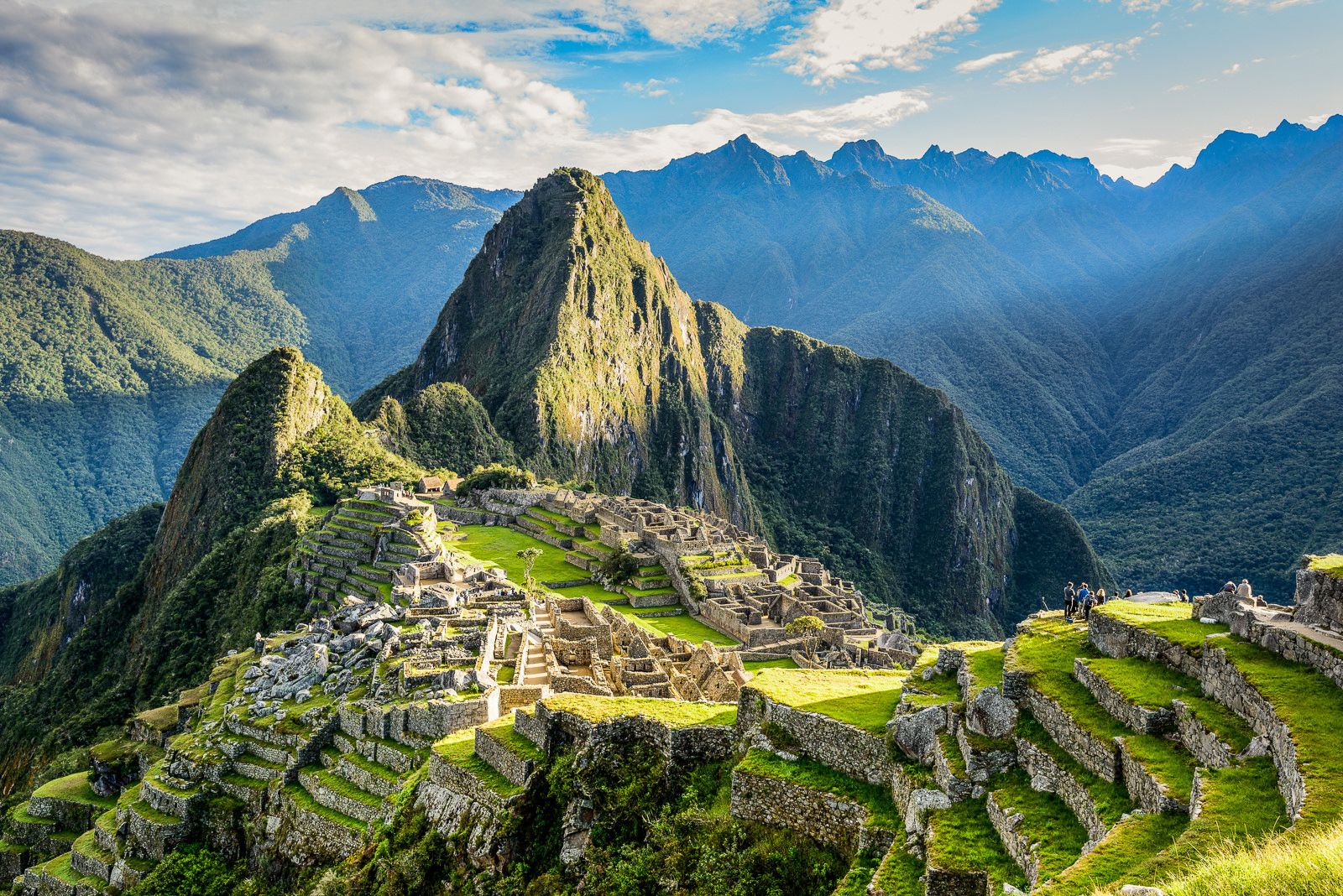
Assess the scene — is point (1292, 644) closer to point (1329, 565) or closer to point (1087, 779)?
point (1329, 565)

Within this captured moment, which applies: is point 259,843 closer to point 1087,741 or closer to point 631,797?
point 631,797

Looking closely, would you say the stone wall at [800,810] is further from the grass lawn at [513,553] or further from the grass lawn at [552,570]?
the grass lawn at [513,553]

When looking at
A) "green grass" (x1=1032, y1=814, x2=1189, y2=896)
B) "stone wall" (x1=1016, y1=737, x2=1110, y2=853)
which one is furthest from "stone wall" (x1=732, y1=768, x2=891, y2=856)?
"green grass" (x1=1032, y1=814, x2=1189, y2=896)

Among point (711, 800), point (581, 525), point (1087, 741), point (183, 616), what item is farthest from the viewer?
point (581, 525)

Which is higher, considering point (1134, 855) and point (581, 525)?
point (1134, 855)

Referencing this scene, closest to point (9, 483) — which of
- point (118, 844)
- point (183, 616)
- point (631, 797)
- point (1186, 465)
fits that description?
point (183, 616)

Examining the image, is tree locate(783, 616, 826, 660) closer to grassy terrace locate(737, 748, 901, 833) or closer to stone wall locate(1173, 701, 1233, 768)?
grassy terrace locate(737, 748, 901, 833)

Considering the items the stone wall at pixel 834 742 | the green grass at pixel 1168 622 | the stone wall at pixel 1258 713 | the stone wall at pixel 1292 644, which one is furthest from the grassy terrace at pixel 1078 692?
the stone wall at pixel 834 742
